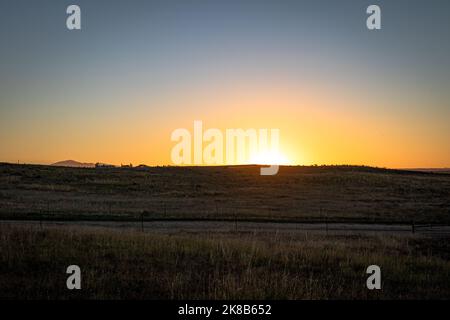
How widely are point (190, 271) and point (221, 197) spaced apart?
47.9 meters

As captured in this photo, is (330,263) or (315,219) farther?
(315,219)

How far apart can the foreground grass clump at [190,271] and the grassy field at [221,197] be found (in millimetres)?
20533

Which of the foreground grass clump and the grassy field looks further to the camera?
the grassy field

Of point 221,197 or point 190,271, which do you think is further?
point 221,197

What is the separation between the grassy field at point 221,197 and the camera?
119 ft

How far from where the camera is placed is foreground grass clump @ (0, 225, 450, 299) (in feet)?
25.8

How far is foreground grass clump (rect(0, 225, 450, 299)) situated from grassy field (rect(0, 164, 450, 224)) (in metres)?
20.5

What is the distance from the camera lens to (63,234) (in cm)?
1345

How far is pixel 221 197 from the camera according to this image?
57.2 m
